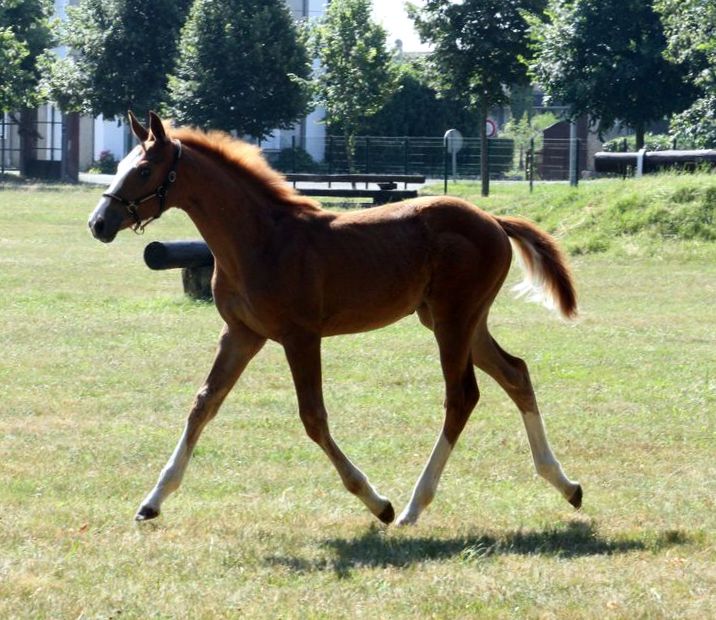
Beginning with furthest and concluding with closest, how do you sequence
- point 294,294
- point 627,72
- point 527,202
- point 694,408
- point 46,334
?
point 627,72
point 527,202
point 46,334
point 694,408
point 294,294

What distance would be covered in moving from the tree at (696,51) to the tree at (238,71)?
15.4 meters

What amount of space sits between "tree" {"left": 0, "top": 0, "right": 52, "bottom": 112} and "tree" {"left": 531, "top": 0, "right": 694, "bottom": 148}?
22.2 m

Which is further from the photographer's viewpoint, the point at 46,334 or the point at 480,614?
the point at 46,334

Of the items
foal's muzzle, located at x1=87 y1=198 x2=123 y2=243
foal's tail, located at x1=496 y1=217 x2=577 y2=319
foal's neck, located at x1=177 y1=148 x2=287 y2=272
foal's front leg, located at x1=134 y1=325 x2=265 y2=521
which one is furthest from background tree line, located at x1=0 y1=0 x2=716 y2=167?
foal's muzzle, located at x1=87 y1=198 x2=123 y2=243

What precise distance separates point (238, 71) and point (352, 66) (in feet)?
13.6

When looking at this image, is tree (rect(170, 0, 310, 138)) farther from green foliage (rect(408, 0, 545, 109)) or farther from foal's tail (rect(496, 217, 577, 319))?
foal's tail (rect(496, 217, 577, 319))

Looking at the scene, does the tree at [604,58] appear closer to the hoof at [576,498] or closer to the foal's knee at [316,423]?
the hoof at [576,498]

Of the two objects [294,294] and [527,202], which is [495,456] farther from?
[527,202]

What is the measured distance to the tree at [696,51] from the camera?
3191 centimetres

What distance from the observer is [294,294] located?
734 centimetres

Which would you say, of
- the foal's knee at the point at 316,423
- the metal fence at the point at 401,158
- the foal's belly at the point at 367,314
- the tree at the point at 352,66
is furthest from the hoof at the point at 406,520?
the metal fence at the point at 401,158

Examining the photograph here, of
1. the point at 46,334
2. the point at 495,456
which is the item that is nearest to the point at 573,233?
the point at 46,334

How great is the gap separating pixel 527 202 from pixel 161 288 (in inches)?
438

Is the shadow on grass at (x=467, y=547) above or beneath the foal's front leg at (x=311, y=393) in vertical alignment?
beneath
